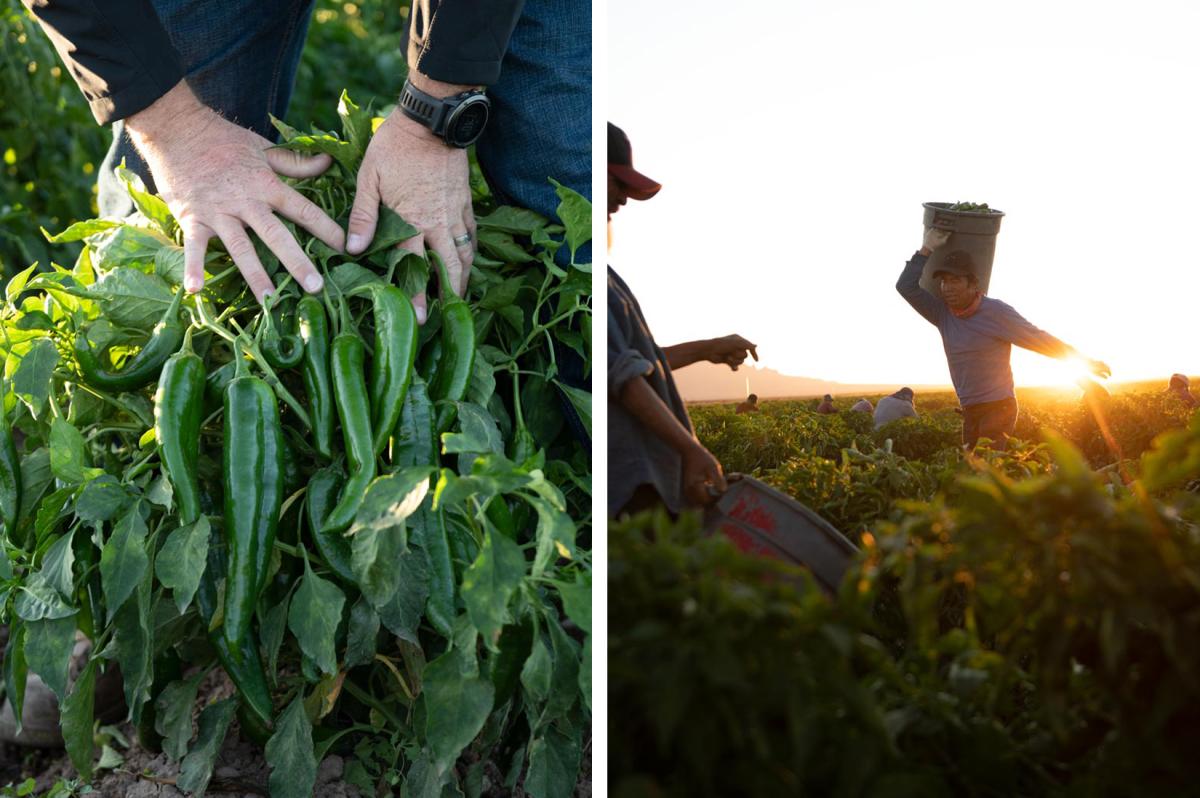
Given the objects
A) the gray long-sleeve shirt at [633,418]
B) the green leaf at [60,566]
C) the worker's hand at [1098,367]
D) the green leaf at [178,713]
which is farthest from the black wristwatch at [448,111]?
the worker's hand at [1098,367]

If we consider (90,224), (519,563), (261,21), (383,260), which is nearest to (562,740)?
(519,563)

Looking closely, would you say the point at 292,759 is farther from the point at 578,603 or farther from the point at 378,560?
the point at 578,603

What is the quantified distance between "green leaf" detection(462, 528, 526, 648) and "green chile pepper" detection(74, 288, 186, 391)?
61cm

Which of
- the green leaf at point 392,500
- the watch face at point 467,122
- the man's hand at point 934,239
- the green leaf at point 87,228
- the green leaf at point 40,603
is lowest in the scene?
the green leaf at point 40,603

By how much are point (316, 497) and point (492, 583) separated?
35cm

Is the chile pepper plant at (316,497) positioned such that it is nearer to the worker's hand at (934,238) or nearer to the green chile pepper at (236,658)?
the green chile pepper at (236,658)

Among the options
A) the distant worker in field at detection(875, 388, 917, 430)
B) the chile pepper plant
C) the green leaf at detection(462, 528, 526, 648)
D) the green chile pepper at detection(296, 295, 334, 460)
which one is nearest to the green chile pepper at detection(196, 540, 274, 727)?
the chile pepper plant

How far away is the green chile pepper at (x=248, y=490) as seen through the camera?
52.6 inches

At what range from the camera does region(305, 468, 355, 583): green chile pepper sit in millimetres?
1363

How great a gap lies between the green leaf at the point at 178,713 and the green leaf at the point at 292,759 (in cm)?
16

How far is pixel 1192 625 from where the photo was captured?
74 cm

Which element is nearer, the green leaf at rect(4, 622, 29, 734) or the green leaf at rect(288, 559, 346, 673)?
the green leaf at rect(288, 559, 346, 673)

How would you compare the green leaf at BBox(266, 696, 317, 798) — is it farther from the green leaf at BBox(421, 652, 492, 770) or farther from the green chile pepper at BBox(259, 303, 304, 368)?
the green chile pepper at BBox(259, 303, 304, 368)

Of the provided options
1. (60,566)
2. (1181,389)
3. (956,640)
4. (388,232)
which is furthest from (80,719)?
(1181,389)
